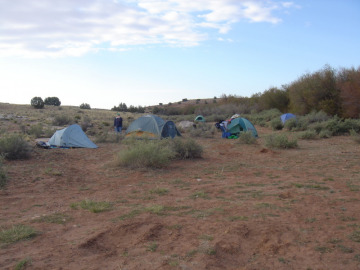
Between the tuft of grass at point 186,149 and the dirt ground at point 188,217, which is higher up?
the tuft of grass at point 186,149

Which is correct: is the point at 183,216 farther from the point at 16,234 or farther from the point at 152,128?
the point at 152,128

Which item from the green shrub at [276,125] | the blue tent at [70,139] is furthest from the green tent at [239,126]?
the blue tent at [70,139]

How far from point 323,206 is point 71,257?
4.45 metres

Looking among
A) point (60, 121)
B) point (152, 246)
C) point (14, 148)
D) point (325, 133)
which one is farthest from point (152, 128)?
point (152, 246)

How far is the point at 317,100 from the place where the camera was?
101ft

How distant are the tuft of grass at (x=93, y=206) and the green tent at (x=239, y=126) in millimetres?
15310

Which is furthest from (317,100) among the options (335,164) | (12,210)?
(12,210)

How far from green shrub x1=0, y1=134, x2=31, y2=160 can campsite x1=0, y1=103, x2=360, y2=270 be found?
94cm

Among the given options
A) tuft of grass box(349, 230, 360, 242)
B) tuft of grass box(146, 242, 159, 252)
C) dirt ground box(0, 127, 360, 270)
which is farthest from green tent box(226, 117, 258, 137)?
tuft of grass box(146, 242, 159, 252)

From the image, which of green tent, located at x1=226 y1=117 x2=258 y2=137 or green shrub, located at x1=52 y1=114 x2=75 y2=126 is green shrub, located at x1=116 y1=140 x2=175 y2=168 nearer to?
green tent, located at x1=226 y1=117 x2=258 y2=137

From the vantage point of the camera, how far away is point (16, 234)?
4801 mm

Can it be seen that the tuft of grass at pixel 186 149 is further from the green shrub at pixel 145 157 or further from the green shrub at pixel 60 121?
the green shrub at pixel 60 121

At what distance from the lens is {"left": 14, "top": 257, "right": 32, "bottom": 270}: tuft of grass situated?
→ 382 centimetres

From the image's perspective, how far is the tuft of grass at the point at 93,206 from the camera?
19.9ft
